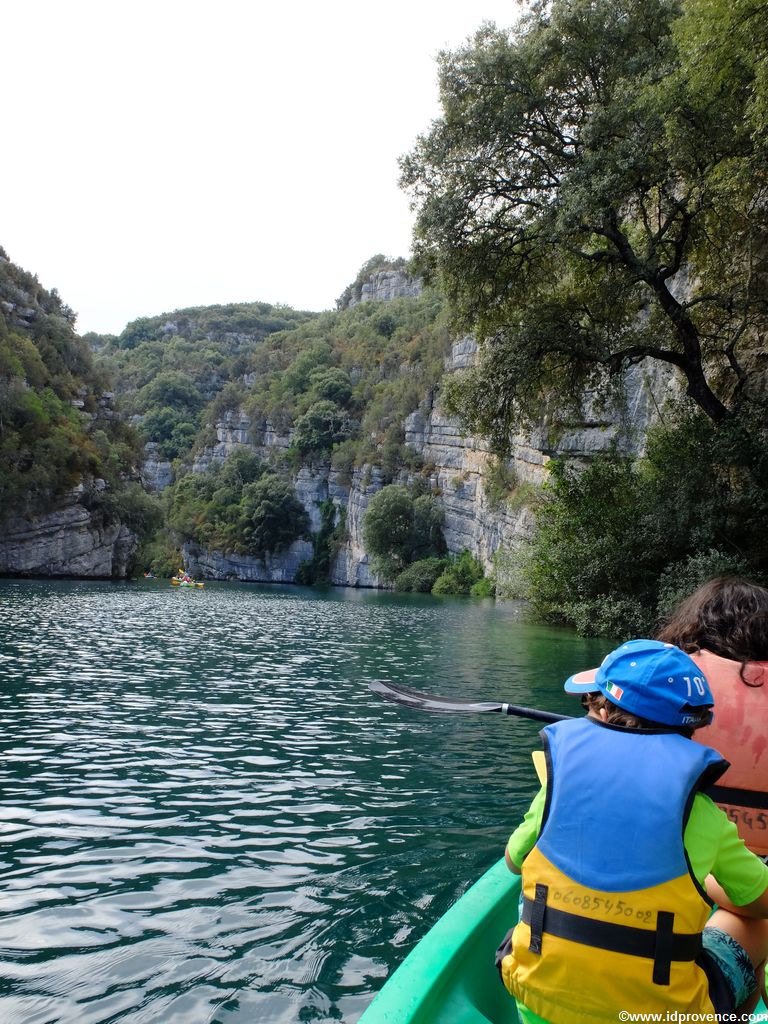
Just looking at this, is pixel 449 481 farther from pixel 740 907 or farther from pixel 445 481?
pixel 740 907

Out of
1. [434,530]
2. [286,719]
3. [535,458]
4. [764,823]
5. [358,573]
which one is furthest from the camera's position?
[358,573]

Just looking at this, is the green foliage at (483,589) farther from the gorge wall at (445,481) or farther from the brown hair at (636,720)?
the brown hair at (636,720)

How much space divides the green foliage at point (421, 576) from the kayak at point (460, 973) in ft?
219

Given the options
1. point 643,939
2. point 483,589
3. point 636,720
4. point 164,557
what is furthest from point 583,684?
Result: point 164,557

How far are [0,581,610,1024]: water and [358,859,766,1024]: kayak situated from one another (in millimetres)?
1020

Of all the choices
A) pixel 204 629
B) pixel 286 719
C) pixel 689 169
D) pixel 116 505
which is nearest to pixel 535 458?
pixel 116 505

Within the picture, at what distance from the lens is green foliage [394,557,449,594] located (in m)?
70.9

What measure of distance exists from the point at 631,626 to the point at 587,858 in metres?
16.9

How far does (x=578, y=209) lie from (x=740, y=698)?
43.1 feet

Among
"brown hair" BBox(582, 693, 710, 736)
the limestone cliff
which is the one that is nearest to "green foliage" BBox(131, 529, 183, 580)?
the limestone cliff

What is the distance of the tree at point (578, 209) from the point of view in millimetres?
14586

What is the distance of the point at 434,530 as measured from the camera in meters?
77.1

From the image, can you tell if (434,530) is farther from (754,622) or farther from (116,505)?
(754,622)

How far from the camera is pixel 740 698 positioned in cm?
305
